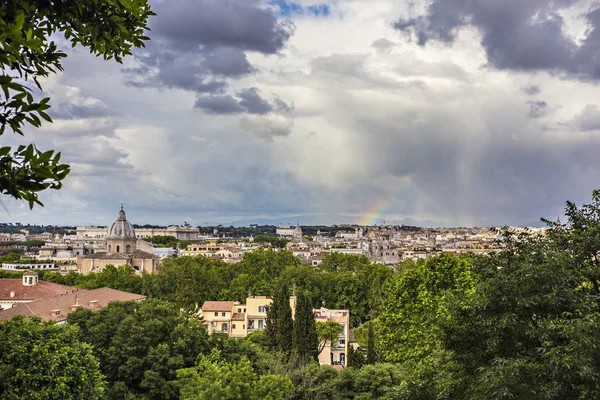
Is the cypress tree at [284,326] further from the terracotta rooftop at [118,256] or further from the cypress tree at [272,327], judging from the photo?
the terracotta rooftop at [118,256]

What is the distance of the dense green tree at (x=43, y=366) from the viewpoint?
15.9 meters

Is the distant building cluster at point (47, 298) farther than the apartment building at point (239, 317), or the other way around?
the apartment building at point (239, 317)

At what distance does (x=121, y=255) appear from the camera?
237 feet

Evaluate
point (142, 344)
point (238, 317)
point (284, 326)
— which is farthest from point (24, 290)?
point (142, 344)

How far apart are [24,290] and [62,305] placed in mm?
9624

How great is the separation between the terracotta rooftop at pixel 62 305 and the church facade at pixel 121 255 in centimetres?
3164

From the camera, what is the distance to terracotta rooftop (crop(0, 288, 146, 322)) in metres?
30.1

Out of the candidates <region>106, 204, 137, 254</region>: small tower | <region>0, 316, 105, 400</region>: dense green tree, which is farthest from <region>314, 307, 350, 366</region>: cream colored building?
<region>106, 204, 137, 254</region>: small tower


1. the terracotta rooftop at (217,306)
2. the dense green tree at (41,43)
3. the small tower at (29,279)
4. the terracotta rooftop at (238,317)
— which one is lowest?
the terracotta rooftop at (238,317)

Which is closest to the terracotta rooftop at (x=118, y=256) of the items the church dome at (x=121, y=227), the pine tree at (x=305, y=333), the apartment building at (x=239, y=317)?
the church dome at (x=121, y=227)

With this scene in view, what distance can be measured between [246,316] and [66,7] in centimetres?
3580

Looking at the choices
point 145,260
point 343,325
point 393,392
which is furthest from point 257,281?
point 393,392

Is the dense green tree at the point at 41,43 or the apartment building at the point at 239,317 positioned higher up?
the dense green tree at the point at 41,43

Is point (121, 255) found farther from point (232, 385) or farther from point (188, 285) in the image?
point (232, 385)
